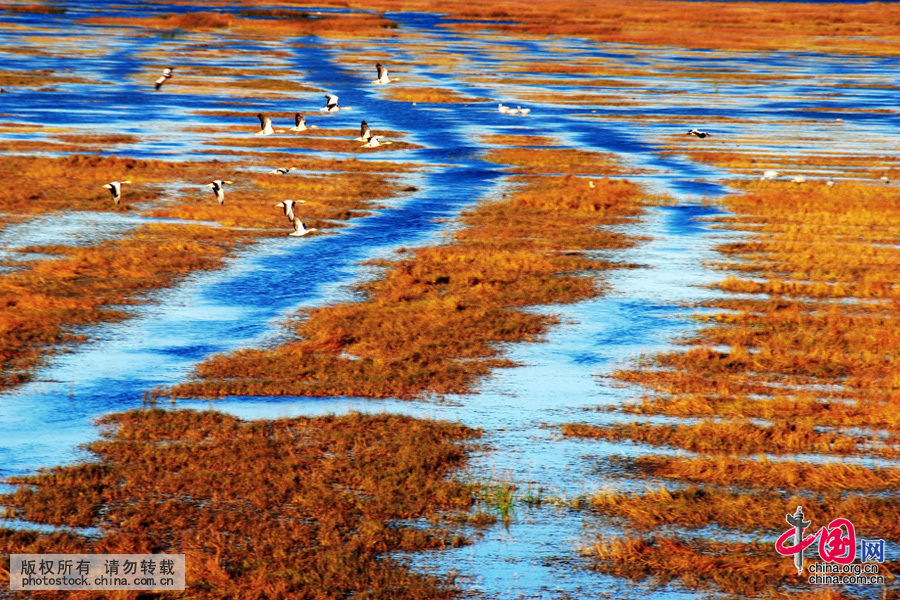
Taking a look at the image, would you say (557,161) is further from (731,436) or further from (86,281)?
(731,436)

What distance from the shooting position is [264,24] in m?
99.0

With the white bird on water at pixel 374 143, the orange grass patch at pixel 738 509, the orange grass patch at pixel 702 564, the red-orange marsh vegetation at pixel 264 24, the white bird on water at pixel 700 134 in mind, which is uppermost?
the red-orange marsh vegetation at pixel 264 24

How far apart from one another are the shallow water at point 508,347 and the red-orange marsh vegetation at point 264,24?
4412cm

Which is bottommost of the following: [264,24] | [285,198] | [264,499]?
[264,499]

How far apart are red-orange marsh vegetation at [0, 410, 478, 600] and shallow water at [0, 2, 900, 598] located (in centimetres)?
34

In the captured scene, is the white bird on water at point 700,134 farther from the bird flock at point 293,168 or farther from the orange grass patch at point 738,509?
the orange grass patch at point 738,509

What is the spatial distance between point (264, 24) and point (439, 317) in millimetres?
88816

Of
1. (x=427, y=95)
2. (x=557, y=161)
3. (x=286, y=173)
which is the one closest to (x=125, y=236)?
(x=286, y=173)

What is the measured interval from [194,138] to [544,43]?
55.3 meters

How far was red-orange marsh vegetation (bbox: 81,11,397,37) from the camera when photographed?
91.5m

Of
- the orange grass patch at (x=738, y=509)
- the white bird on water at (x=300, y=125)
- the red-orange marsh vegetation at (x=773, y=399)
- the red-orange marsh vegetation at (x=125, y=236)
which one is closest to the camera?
the orange grass patch at (x=738, y=509)

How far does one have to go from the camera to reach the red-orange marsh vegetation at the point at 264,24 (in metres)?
91.5

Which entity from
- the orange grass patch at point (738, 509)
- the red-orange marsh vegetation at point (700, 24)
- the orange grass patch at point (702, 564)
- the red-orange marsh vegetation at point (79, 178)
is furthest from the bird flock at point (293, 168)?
the red-orange marsh vegetation at point (700, 24)

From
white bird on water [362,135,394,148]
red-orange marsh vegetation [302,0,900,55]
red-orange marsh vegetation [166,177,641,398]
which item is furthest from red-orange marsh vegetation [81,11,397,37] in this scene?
red-orange marsh vegetation [166,177,641,398]
